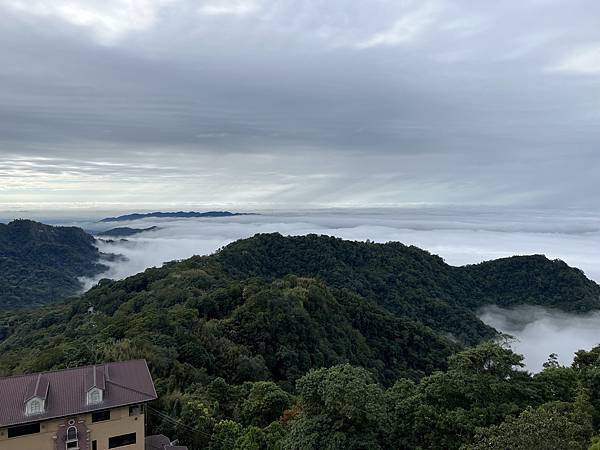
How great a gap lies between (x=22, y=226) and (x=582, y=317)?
207185 mm

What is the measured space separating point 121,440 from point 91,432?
1.61 metres

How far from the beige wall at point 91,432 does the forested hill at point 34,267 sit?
141993 millimetres

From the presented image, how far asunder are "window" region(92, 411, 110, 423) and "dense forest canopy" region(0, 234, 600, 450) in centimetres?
582

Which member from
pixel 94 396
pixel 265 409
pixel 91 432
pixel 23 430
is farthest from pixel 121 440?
pixel 265 409

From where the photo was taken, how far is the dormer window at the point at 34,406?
20509mm

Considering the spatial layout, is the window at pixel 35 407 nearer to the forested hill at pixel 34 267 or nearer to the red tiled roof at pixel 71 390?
the red tiled roof at pixel 71 390

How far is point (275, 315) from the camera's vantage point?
5384cm

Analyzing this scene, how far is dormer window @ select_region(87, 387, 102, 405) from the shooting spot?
21.7 metres

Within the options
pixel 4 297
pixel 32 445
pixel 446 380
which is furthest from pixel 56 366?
pixel 4 297

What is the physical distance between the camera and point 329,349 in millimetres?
54906

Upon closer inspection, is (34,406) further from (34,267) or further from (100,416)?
(34,267)

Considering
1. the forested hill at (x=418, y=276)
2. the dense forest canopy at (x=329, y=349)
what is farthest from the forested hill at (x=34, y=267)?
the forested hill at (x=418, y=276)

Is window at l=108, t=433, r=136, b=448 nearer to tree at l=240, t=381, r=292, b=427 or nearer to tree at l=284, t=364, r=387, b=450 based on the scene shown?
tree at l=284, t=364, r=387, b=450

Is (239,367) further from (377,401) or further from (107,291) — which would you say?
(107,291)
